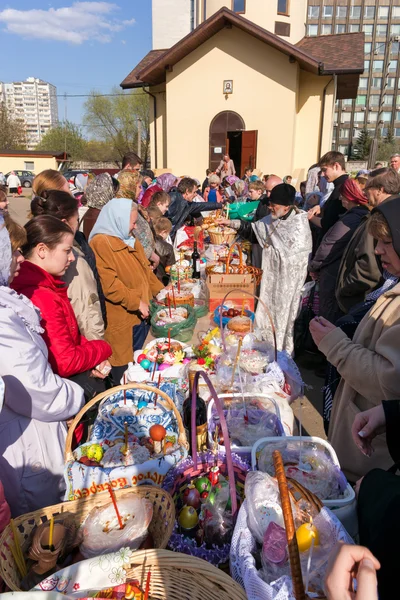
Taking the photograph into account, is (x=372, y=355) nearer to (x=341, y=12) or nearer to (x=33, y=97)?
(x=341, y=12)

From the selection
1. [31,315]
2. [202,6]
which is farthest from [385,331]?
[202,6]

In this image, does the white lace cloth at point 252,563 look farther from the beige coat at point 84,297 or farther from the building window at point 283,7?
the building window at point 283,7

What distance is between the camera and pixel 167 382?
7.84 feet

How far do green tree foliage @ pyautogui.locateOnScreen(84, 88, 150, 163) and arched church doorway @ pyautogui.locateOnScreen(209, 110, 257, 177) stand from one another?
3139 centimetres

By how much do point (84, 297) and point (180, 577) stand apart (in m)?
1.86

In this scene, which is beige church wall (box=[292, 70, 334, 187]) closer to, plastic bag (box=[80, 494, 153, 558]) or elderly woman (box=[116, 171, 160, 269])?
elderly woman (box=[116, 171, 160, 269])

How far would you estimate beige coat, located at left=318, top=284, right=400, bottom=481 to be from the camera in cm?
173

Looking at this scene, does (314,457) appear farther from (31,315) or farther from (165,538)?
(31,315)

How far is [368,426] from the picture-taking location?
1.65m

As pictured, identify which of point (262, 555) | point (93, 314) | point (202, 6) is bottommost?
point (262, 555)

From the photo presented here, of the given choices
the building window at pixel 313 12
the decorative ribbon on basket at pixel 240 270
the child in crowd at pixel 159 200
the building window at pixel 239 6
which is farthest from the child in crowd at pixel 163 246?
the building window at pixel 313 12

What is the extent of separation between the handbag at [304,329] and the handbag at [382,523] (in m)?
3.80

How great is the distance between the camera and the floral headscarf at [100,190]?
358cm

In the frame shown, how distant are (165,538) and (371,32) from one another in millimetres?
82577
